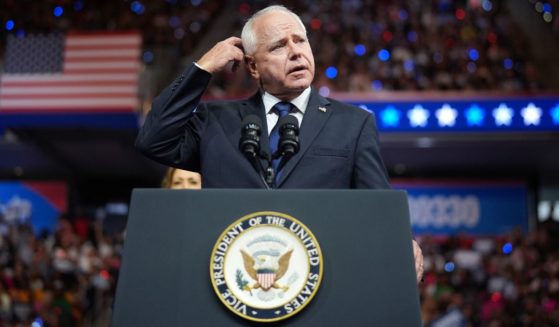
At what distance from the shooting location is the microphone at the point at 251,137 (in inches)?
75.7

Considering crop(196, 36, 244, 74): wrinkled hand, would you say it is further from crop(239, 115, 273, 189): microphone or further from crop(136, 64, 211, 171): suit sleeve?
crop(239, 115, 273, 189): microphone

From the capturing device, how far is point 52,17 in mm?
14352

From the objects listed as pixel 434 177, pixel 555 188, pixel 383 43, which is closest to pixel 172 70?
pixel 383 43

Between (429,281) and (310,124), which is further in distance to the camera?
(429,281)

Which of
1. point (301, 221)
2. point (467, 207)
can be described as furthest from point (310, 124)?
point (467, 207)

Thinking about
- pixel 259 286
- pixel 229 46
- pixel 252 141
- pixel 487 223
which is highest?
pixel 229 46

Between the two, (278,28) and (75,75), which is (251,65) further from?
(75,75)

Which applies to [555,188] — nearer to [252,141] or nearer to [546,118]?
[546,118]

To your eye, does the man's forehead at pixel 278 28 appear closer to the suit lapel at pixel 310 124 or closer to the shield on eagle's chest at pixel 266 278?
the suit lapel at pixel 310 124

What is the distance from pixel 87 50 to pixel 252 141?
10122 mm

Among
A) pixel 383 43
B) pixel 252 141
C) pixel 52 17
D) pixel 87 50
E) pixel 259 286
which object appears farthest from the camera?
pixel 52 17

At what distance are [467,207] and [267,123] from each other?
38.8 feet

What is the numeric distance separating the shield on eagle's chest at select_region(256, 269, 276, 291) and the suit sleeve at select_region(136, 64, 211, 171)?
2.18ft

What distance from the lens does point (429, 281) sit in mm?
9234
